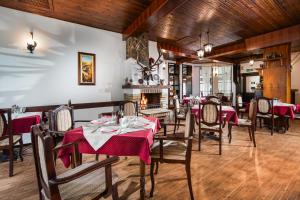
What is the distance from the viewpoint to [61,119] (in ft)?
9.09

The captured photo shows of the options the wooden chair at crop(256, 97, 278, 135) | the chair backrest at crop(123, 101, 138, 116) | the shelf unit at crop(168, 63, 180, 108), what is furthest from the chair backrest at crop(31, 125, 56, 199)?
the shelf unit at crop(168, 63, 180, 108)

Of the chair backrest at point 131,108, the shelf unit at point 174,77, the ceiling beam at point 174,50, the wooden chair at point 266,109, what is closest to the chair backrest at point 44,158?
the chair backrest at point 131,108

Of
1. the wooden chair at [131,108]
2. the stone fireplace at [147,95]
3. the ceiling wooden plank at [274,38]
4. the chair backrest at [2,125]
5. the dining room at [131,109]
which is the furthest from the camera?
the stone fireplace at [147,95]

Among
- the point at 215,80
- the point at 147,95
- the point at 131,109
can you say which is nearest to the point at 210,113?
the point at 131,109

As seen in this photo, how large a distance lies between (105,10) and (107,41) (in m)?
1.41

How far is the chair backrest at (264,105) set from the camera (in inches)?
197

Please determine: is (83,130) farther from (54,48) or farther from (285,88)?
(285,88)

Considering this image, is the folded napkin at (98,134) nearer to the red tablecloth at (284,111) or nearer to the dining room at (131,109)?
the dining room at (131,109)

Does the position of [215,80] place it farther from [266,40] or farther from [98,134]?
[98,134]

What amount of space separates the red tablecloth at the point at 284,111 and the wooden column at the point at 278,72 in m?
1.53

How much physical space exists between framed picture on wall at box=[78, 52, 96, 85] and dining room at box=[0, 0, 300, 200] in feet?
0.09

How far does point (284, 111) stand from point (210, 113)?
103 inches

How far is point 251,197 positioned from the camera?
2.12m

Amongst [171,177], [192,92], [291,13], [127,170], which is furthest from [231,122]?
[192,92]
